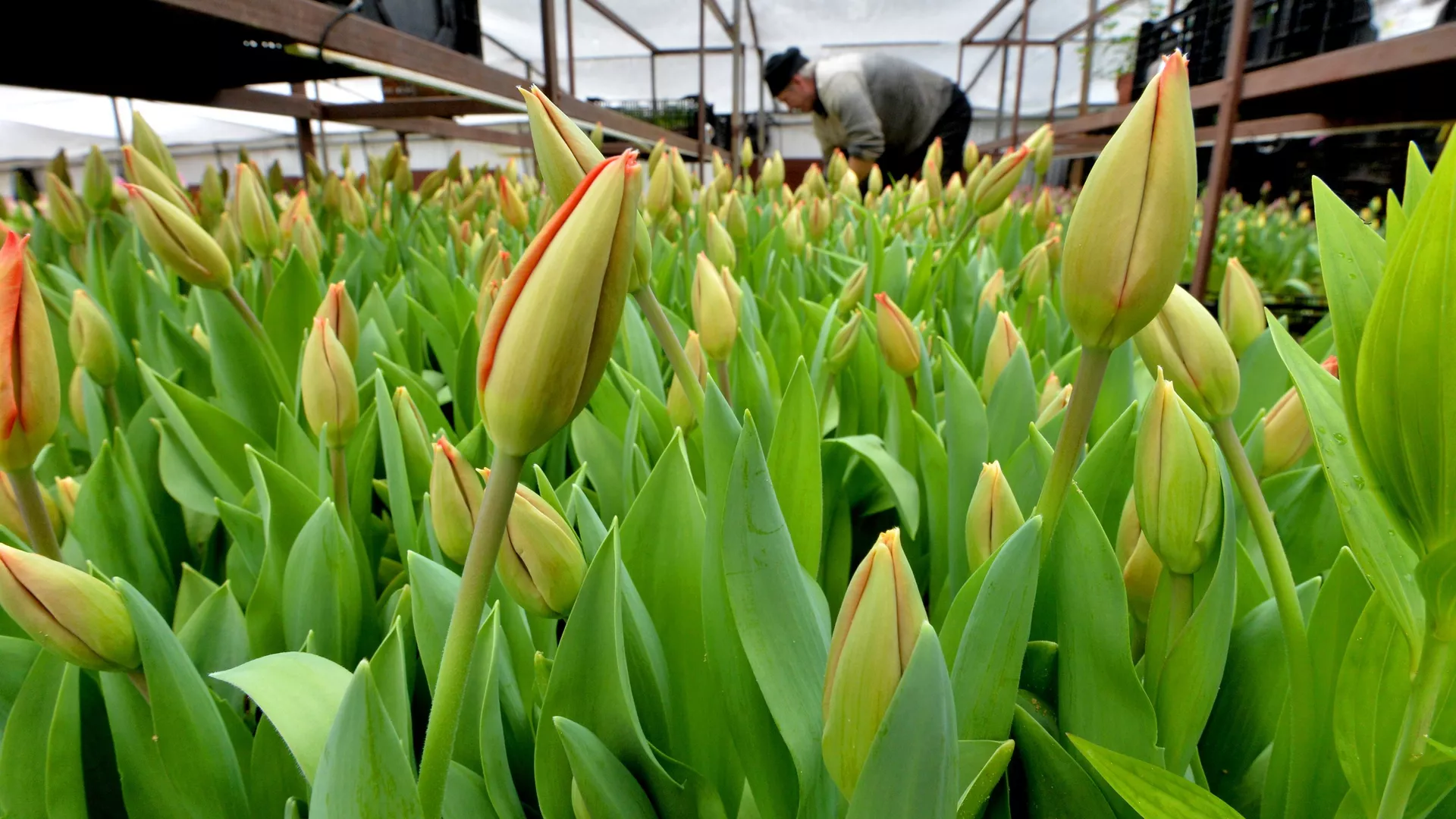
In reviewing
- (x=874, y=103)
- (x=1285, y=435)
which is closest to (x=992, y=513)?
(x=1285, y=435)

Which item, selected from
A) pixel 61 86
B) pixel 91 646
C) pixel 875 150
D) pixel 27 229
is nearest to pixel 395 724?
pixel 91 646

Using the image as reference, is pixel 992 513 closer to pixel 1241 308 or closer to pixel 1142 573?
pixel 1142 573

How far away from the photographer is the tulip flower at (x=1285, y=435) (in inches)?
13.9

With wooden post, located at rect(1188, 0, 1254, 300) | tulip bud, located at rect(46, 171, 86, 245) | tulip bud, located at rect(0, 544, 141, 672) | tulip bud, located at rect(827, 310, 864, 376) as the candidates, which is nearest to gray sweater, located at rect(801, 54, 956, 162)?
wooden post, located at rect(1188, 0, 1254, 300)

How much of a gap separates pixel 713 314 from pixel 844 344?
97 mm

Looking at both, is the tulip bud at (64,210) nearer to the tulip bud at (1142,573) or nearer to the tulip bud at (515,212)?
the tulip bud at (515,212)

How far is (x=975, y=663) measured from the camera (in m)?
0.22

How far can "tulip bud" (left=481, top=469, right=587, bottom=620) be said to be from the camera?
25 cm

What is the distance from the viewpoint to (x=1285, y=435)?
1.17 ft

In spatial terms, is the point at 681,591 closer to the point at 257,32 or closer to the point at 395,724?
the point at 395,724

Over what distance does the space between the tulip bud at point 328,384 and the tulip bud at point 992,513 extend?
30 cm

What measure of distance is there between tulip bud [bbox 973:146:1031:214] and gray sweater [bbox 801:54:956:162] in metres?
3.03

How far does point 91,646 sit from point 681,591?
19 cm

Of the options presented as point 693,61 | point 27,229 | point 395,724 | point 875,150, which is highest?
point 693,61
